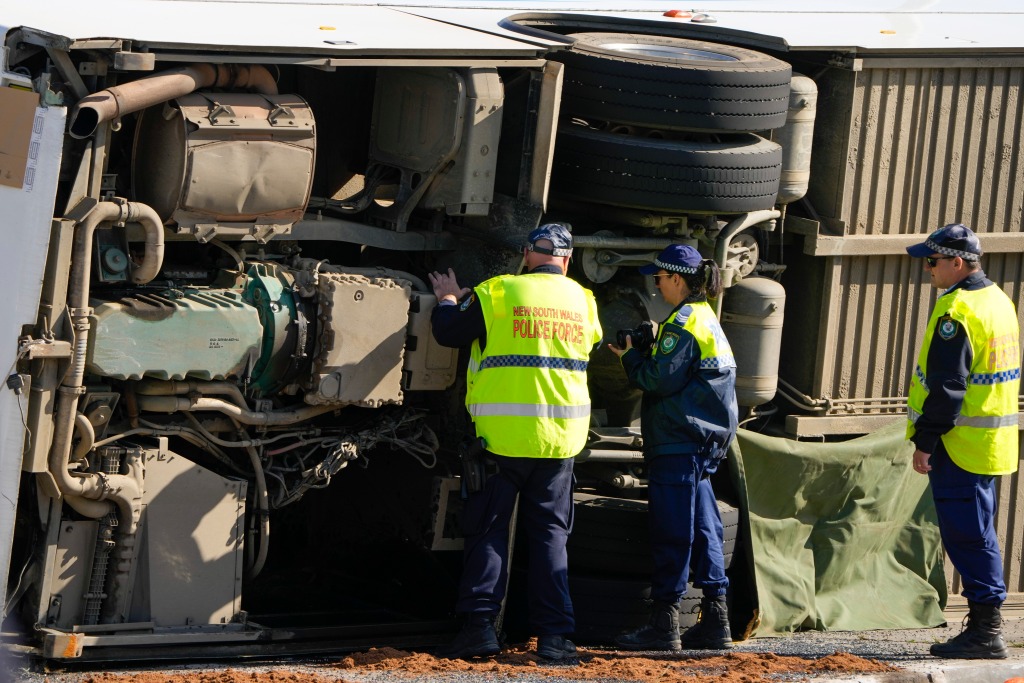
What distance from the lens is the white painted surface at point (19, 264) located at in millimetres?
6004

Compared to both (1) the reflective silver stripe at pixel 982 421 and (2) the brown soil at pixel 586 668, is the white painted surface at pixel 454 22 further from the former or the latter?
(2) the brown soil at pixel 586 668

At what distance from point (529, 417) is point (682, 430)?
774mm

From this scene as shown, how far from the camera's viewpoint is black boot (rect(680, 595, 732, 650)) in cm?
739

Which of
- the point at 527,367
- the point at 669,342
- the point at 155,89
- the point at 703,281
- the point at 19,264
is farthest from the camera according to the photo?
the point at 703,281

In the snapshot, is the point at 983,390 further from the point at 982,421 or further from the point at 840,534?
the point at 840,534

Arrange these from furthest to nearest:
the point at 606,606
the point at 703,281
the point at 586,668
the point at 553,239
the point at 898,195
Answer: the point at 898,195, the point at 606,606, the point at 703,281, the point at 553,239, the point at 586,668

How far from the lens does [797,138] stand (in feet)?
26.9

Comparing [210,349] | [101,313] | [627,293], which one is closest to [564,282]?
[627,293]

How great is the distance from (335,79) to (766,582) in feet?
10.9

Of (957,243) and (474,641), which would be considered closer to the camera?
(474,641)

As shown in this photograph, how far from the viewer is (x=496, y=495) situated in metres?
7.05

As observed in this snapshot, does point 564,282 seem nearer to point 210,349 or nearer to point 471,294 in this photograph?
point 471,294

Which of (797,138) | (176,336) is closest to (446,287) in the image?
(176,336)

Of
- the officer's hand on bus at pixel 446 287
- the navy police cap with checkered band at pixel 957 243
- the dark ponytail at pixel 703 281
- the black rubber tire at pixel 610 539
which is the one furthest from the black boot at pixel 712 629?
the navy police cap with checkered band at pixel 957 243
